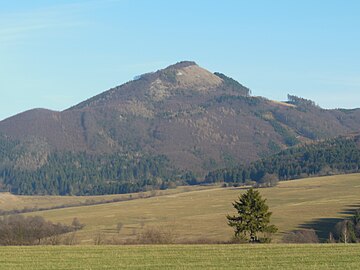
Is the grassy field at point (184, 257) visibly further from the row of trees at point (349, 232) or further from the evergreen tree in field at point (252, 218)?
the row of trees at point (349, 232)

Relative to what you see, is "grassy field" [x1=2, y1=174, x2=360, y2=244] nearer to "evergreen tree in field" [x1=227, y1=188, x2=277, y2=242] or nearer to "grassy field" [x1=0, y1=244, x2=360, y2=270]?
"evergreen tree in field" [x1=227, y1=188, x2=277, y2=242]

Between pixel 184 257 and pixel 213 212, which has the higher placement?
pixel 213 212

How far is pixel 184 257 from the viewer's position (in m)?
41.8

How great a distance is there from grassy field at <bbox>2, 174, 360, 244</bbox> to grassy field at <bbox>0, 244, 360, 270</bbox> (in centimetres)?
4523

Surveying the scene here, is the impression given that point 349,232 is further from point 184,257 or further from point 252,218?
point 184,257

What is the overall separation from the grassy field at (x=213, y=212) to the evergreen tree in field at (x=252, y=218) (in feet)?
→ 102

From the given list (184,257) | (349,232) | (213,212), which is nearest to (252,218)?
(184,257)

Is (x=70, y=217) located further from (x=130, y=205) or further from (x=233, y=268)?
(x=233, y=268)

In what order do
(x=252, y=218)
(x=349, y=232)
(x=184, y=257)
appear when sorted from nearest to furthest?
(x=184, y=257) < (x=252, y=218) < (x=349, y=232)

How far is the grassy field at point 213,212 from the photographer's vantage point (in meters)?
112

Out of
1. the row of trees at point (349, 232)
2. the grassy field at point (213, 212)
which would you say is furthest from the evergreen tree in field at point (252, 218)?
the grassy field at point (213, 212)

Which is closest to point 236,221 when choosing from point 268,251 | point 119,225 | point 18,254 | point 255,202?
point 255,202

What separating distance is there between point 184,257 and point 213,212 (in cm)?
10524

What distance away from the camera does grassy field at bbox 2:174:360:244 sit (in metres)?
112
